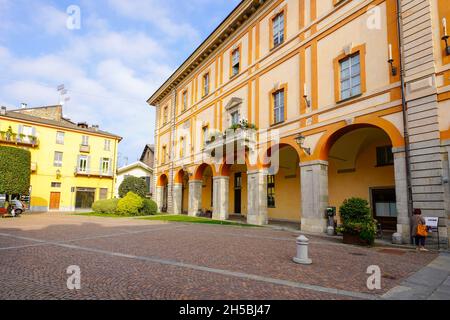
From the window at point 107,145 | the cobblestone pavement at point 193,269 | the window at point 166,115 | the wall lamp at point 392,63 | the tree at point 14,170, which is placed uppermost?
the window at point 166,115

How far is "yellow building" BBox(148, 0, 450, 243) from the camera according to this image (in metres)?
9.52

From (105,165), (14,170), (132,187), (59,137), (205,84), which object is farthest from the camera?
(105,165)

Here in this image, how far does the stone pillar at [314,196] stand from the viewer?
12680 mm

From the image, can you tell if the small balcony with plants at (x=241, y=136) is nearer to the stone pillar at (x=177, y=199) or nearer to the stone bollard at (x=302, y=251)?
the stone bollard at (x=302, y=251)

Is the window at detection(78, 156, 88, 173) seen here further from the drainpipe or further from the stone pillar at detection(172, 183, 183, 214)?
the drainpipe

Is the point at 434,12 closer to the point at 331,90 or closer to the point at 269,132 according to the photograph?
the point at 331,90

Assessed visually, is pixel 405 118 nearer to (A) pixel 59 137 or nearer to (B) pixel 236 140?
(B) pixel 236 140

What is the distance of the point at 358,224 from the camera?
972cm

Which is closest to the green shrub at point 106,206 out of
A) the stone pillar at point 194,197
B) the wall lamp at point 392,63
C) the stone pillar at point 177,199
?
the stone pillar at point 177,199

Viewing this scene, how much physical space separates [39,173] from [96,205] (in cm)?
1298

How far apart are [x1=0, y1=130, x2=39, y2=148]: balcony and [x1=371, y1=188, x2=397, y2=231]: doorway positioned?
117 feet

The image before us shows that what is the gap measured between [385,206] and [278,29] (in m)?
11.8

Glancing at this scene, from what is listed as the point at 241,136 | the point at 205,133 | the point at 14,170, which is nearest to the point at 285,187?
the point at 241,136

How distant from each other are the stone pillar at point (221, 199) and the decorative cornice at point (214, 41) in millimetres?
11039
